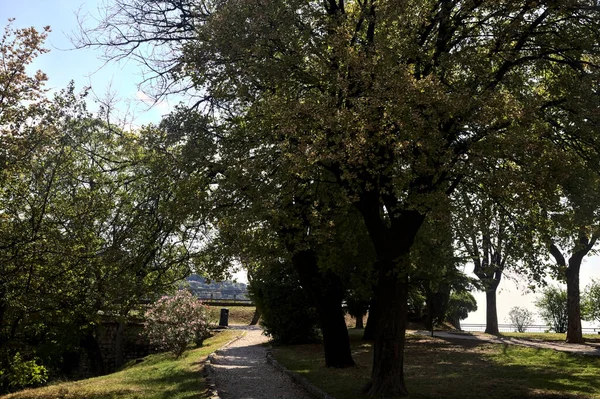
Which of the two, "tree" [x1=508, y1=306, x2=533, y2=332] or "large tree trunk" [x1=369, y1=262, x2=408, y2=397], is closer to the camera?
"large tree trunk" [x1=369, y1=262, x2=408, y2=397]

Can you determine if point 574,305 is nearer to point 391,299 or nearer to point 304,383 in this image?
point 304,383

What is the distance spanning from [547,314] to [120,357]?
28858 millimetres

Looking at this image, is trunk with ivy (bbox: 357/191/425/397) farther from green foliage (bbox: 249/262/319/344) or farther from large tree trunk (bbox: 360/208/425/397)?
green foliage (bbox: 249/262/319/344)

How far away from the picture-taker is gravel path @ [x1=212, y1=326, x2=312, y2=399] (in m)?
12.0

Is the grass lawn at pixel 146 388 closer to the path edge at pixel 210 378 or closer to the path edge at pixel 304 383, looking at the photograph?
the path edge at pixel 210 378

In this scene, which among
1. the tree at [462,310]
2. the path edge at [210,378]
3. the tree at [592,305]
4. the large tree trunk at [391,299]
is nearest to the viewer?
the large tree trunk at [391,299]

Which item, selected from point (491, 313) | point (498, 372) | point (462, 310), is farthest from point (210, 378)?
point (462, 310)

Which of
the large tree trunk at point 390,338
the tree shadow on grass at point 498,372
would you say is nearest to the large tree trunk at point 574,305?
the tree shadow on grass at point 498,372

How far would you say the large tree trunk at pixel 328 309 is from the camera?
15414 mm

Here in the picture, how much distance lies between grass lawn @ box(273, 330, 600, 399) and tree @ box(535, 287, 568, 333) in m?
15.9

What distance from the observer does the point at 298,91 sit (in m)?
12.1

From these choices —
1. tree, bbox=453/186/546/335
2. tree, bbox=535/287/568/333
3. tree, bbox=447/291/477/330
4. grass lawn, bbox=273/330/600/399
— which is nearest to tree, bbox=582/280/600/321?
tree, bbox=535/287/568/333

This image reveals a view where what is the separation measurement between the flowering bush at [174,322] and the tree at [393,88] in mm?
12146

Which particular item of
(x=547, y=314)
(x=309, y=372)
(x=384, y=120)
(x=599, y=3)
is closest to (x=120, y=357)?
(x=309, y=372)
